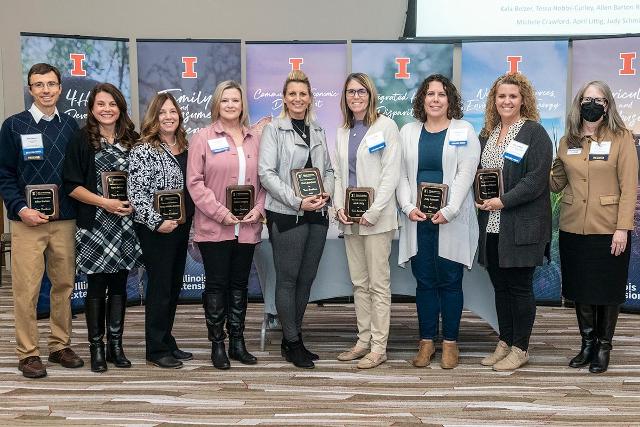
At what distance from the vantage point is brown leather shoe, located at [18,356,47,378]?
3801 millimetres

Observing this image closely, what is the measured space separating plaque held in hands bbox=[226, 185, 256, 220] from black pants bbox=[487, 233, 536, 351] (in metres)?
1.26

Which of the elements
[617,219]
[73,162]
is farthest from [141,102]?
[617,219]

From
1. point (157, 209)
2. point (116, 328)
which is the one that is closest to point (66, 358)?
point (116, 328)

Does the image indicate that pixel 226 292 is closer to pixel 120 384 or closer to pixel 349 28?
pixel 120 384

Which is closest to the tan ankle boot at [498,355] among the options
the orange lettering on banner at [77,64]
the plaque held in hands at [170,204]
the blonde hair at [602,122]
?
the blonde hair at [602,122]

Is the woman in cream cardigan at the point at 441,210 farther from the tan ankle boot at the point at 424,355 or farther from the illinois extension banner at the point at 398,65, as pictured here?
the illinois extension banner at the point at 398,65

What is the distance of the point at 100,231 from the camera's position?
3.78 m

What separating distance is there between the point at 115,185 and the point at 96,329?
2.52 ft

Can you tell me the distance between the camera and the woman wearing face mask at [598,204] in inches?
149

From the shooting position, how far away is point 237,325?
405 centimetres

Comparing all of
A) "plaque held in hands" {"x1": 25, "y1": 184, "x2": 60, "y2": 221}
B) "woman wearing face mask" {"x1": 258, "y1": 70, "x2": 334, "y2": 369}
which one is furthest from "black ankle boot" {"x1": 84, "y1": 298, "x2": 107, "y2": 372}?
"woman wearing face mask" {"x1": 258, "y1": 70, "x2": 334, "y2": 369}

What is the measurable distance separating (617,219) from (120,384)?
262 cm

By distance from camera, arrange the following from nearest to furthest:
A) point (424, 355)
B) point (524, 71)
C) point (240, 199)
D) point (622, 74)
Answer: point (240, 199) < point (424, 355) < point (622, 74) < point (524, 71)

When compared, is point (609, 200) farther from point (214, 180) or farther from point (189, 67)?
point (189, 67)
